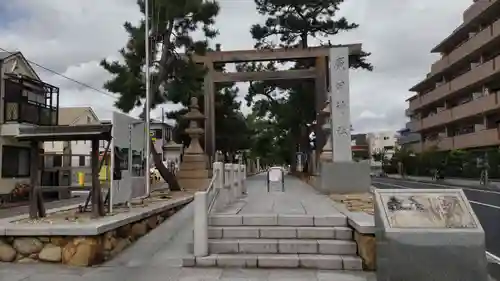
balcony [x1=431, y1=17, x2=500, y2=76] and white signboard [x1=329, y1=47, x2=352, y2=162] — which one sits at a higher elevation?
balcony [x1=431, y1=17, x2=500, y2=76]

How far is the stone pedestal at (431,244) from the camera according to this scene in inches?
188

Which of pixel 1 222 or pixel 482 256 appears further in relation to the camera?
pixel 1 222

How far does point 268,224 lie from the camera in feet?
23.0

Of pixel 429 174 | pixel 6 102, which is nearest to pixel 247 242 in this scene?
pixel 6 102

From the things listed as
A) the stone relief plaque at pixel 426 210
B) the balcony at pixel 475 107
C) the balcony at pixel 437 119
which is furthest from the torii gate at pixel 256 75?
the balcony at pixel 437 119

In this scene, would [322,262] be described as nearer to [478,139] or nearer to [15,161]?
[15,161]

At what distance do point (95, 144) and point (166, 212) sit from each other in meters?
3.00

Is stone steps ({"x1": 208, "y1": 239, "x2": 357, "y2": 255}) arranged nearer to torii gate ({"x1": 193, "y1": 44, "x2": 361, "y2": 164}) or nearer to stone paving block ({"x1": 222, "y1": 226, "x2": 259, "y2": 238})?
stone paving block ({"x1": 222, "y1": 226, "x2": 259, "y2": 238})

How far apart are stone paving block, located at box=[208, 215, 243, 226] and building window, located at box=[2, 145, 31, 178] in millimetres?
13658

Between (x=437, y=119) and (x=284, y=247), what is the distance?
41.9m

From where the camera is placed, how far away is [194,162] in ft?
59.0

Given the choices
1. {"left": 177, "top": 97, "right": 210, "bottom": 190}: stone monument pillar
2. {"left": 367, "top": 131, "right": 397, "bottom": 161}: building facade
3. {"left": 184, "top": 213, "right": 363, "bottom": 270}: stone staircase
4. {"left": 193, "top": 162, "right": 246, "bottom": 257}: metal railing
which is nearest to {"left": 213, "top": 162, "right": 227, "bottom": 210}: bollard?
{"left": 193, "top": 162, "right": 246, "bottom": 257}: metal railing

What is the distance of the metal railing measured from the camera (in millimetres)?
6426

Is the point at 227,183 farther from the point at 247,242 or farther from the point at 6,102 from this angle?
the point at 6,102
